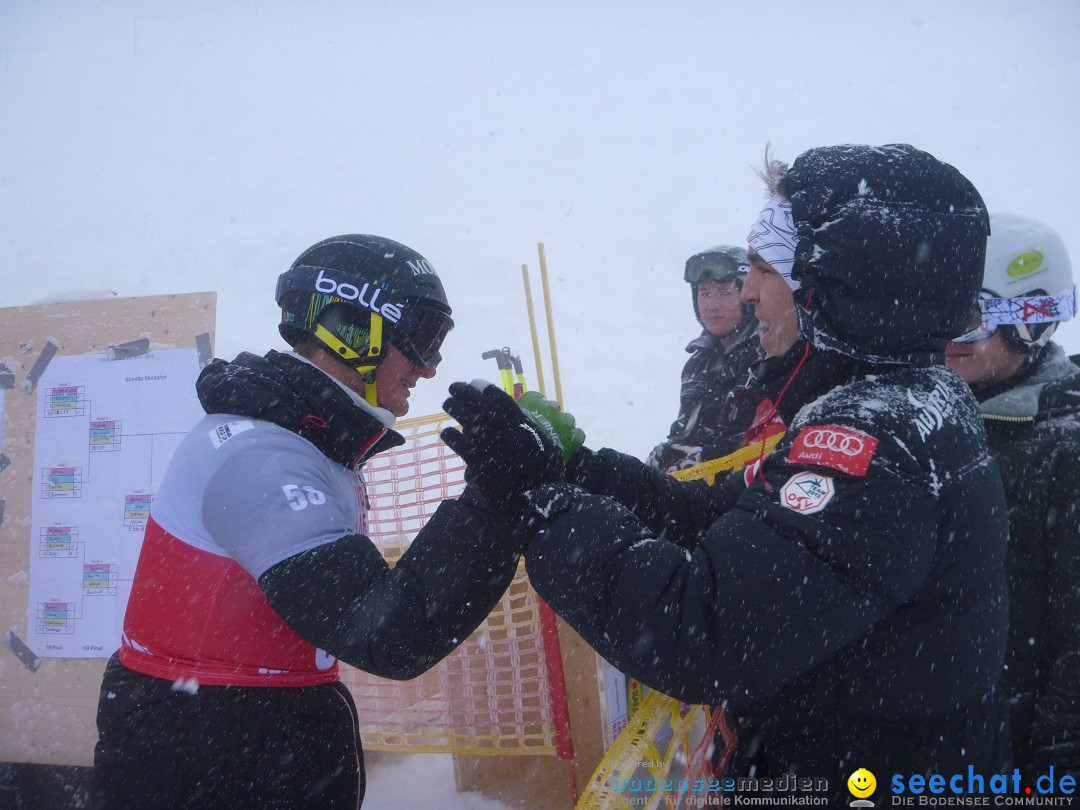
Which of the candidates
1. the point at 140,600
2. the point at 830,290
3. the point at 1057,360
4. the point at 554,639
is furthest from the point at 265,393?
the point at 1057,360

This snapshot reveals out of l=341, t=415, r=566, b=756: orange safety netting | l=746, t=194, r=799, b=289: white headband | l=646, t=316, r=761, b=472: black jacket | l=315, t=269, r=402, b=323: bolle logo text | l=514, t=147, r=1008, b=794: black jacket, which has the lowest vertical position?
l=341, t=415, r=566, b=756: orange safety netting

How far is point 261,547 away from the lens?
1.59 meters

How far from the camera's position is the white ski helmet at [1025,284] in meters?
2.44

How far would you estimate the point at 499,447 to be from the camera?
63.8 inches

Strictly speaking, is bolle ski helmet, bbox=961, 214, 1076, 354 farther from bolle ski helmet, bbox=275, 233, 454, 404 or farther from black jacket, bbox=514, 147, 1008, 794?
bolle ski helmet, bbox=275, 233, 454, 404

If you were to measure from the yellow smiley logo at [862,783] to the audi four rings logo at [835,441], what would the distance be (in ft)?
2.20

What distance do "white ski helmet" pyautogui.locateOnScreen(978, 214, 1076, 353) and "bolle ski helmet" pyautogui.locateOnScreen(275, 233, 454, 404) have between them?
2035 millimetres

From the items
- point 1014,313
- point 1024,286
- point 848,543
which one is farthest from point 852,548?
point 1024,286

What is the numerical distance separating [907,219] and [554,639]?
2513 mm

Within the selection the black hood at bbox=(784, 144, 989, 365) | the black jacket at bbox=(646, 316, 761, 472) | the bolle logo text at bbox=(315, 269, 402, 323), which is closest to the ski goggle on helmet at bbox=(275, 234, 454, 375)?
the bolle logo text at bbox=(315, 269, 402, 323)

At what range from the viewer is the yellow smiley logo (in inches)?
54.7

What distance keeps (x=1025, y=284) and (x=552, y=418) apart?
1919 mm

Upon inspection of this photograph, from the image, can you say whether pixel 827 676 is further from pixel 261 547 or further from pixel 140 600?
pixel 140 600

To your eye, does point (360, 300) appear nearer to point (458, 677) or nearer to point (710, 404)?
point (458, 677)
